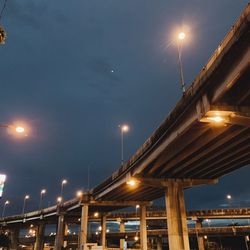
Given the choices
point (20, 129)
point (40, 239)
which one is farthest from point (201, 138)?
point (40, 239)

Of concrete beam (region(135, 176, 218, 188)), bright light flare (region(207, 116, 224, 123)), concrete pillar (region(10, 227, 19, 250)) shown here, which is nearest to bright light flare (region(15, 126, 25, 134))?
bright light flare (region(207, 116, 224, 123))

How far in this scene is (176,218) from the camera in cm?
3241

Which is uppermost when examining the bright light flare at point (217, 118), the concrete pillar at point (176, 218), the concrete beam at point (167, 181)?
the concrete beam at point (167, 181)

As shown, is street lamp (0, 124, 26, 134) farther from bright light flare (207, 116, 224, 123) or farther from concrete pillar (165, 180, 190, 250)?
concrete pillar (165, 180, 190, 250)

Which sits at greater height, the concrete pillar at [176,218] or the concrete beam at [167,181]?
the concrete beam at [167,181]

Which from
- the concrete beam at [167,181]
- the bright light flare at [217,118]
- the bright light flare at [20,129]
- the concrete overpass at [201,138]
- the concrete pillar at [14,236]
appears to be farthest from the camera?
the concrete pillar at [14,236]

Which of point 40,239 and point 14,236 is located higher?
point 14,236

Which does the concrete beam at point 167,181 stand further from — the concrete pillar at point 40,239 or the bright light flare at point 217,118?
the concrete pillar at point 40,239

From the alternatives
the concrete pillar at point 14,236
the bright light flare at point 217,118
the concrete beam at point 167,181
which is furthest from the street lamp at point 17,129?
the concrete pillar at point 14,236

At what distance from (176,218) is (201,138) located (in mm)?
13744

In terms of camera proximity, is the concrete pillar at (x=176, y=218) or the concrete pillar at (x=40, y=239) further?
the concrete pillar at (x=40, y=239)

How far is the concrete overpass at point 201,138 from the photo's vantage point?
45.5 feet

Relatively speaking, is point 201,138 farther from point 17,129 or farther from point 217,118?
point 17,129

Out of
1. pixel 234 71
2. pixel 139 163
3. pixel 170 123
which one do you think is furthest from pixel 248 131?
pixel 139 163
